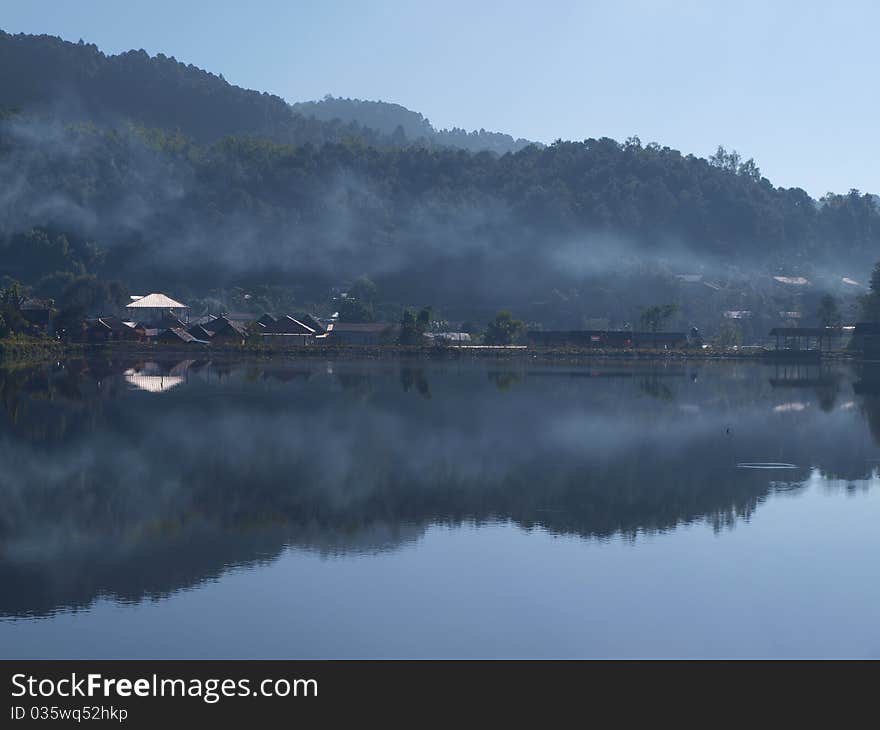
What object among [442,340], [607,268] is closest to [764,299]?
[607,268]

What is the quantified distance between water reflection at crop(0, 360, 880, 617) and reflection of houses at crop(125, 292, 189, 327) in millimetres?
55996

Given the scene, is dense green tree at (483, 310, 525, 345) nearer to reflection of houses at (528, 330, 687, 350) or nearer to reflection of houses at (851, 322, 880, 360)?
reflection of houses at (528, 330, 687, 350)

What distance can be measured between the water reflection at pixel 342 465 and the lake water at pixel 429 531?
11 cm

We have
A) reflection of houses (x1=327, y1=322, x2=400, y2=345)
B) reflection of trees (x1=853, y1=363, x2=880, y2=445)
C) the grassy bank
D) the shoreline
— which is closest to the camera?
reflection of trees (x1=853, y1=363, x2=880, y2=445)

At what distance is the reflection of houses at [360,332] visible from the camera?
10262 centimetres

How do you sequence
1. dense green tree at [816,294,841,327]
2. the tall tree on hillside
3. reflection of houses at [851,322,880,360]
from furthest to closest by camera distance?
dense green tree at [816,294,841,327]
the tall tree on hillside
reflection of houses at [851,322,880,360]

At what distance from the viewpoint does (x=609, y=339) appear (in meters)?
98.9

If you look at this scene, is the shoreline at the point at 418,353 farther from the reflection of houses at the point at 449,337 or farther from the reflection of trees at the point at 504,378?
the reflection of trees at the point at 504,378

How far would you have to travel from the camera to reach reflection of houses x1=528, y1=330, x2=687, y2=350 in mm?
98625

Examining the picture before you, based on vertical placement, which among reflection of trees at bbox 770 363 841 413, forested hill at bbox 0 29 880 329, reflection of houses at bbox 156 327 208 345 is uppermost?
forested hill at bbox 0 29 880 329

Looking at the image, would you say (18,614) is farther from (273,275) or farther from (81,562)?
(273,275)

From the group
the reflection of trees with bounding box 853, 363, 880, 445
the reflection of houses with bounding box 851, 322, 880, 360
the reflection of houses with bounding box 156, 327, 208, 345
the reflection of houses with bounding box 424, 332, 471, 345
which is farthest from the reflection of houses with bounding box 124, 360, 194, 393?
the reflection of houses with bounding box 851, 322, 880, 360
